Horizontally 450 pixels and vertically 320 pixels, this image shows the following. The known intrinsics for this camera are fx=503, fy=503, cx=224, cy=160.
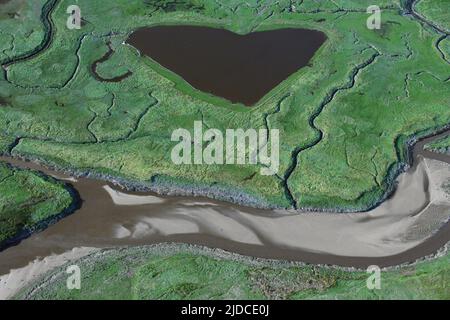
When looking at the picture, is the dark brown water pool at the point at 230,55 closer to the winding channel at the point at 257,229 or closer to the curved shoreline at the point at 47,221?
the winding channel at the point at 257,229

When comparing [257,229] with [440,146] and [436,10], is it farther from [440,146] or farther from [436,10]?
[436,10]

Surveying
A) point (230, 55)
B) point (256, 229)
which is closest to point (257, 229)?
point (256, 229)

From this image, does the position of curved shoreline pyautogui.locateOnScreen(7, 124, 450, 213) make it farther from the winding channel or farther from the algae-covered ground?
the winding channel

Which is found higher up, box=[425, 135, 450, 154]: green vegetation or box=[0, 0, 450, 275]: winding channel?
box=[425, 135, 450, 154]: green vegetation

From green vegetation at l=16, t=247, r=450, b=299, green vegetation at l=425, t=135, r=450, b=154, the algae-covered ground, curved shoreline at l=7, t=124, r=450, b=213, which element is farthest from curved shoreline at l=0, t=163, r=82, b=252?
green vegetation at l=425, t=135, r=450, b=154

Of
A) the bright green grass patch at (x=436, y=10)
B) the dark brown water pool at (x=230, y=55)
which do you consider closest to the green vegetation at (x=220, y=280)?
the dark brown water pool at (x=230, y=55)

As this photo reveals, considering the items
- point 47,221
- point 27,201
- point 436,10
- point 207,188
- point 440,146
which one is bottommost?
point 47,221
